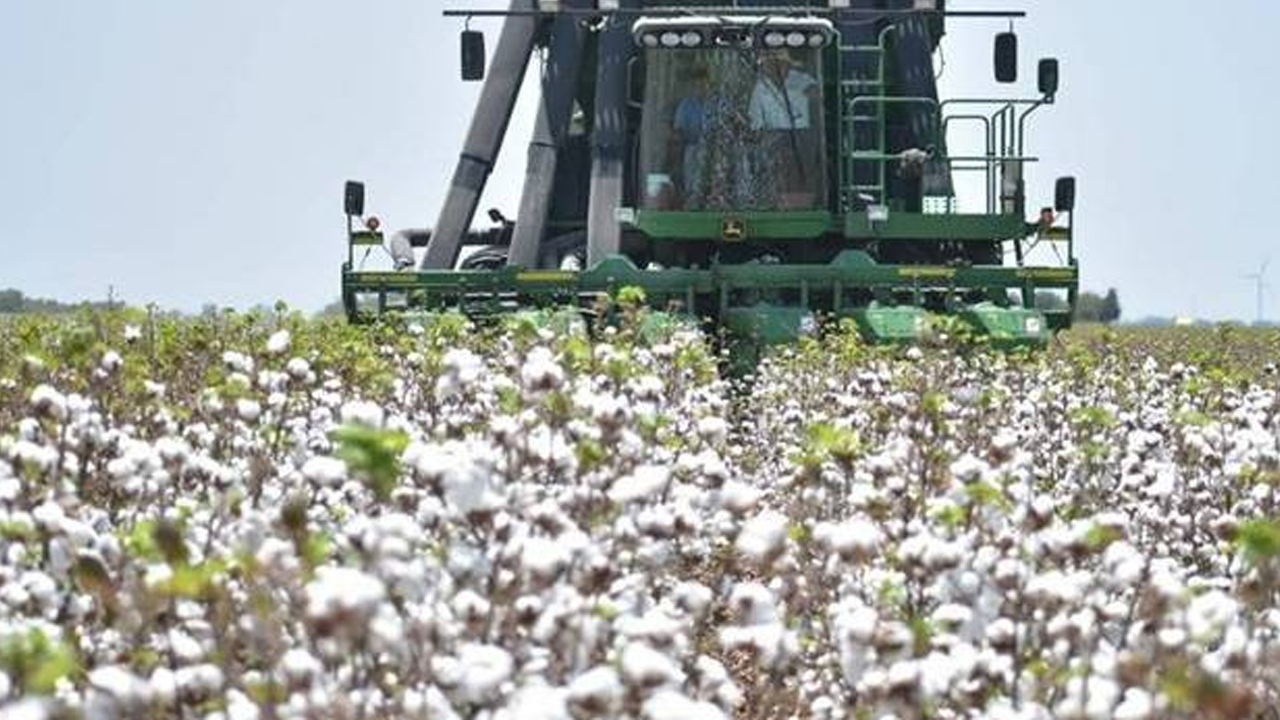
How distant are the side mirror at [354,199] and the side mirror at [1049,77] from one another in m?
5.87

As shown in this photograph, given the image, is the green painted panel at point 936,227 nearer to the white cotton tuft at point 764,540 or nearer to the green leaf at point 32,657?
the white cotton tuft at point 764,540

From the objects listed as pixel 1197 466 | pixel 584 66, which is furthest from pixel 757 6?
pixel 1197 466

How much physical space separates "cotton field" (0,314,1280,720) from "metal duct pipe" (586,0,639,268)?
36.6 feet

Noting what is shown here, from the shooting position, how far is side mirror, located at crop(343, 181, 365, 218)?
19.3 metres

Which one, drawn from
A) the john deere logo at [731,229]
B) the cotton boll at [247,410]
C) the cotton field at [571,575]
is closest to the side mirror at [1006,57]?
the john deere logo at [731,229]

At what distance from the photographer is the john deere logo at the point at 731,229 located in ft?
58.8

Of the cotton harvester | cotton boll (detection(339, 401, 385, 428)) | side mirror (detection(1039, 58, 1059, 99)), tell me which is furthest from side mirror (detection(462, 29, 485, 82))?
cotton boll (detection(339, 401, 385, 428))

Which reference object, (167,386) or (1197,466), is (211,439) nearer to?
(167,386)

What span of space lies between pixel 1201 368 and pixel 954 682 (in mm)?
9756

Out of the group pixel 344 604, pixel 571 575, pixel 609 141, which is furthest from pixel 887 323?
pixel 344 604

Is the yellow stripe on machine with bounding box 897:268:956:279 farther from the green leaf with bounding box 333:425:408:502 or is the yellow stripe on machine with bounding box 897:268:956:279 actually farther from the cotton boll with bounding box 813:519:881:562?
the green leaf with bounding box 333:425:408:502

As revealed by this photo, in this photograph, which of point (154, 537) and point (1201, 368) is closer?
point (154, 537)

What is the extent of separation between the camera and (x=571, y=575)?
411cm

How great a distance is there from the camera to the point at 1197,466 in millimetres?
7988
